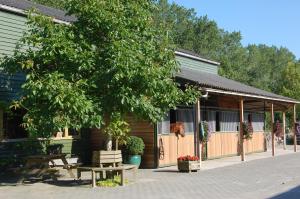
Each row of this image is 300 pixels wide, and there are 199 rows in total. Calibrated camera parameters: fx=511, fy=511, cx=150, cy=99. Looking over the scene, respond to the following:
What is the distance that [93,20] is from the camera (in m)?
12.8

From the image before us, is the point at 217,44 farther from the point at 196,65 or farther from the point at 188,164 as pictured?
the point at 188,164

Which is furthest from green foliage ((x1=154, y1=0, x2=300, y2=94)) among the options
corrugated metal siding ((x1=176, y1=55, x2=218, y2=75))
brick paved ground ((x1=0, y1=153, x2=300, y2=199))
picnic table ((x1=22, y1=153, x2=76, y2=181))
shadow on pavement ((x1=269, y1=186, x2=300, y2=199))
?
shadow on pavement ((x1=269, y1=186, x2=300, y2=199))

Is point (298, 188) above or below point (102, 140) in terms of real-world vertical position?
below

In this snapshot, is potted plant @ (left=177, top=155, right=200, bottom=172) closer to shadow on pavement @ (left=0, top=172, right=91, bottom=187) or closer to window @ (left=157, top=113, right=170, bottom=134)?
window @ (left=157, top=113, right=170, bottom=134)

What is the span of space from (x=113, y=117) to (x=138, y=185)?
1849 millimetres

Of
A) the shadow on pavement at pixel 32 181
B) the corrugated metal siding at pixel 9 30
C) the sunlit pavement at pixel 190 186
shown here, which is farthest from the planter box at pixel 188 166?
the corrugated metal siding at pixel 9 30

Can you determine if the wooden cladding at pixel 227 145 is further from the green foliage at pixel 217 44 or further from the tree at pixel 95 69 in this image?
the green foliage at pixel 217 44

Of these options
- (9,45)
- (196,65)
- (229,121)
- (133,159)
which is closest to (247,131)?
(229,121)

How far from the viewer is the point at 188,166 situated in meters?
16.1

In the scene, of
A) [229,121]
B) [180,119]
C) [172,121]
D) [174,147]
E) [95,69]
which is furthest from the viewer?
[229,121]

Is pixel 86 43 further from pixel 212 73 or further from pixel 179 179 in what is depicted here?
pixel 212 73

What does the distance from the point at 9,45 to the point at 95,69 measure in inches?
192

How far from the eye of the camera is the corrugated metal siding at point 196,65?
26.1 meters

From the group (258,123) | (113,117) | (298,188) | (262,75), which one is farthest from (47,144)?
(262,75)
